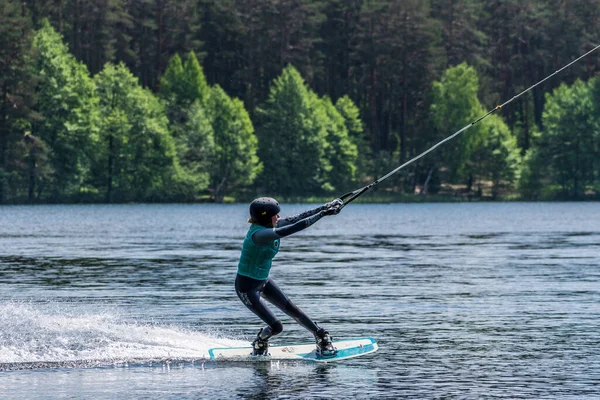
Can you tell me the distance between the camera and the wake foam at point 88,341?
17531 mm

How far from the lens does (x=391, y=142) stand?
157 meters

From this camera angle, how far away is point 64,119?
390ft

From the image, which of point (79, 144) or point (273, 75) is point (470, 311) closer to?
point (79, 144)

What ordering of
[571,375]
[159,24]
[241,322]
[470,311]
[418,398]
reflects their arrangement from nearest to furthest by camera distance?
[418,398]
[571,375]
[241,322]
[470,311]
[159,24]

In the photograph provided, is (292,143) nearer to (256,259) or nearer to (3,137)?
(3,137)

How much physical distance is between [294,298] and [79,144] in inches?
3694

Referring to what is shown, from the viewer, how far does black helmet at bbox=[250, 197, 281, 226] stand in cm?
1678

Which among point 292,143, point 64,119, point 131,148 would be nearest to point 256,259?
point 64,119

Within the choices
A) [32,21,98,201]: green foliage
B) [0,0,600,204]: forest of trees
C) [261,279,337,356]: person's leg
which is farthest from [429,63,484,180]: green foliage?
[261,279,337,356]: person's leg

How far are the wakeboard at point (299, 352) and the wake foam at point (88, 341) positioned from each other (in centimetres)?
32

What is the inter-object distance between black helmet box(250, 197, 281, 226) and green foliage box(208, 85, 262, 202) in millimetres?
109903

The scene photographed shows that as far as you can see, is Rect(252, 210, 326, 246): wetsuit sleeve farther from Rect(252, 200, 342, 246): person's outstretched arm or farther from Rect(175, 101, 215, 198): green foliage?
Rect(175, 101, 215, 198): green foliage

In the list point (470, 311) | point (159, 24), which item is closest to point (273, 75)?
point (159, 24)

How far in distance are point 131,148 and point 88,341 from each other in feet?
340
